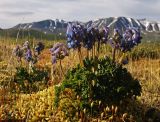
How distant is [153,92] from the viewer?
1012 centimetres

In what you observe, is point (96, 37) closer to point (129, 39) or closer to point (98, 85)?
point (129, 39)

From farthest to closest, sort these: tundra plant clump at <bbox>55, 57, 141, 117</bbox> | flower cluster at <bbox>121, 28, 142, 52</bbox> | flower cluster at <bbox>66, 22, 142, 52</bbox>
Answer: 1. flower cluster at <bbox>121, 28, 142, 52</bbox>
2. flower cluster at <bbox>66, 22, 142, 52</bbox>
3. tundra plant clump at <bbox>55, 57, 141, 117</bbox>

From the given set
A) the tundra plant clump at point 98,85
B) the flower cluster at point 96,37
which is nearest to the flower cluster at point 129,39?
the flower cluster at point 96,37

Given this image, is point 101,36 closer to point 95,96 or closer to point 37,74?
point 95,96

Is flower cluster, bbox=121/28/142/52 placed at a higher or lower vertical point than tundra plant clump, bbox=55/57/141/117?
higher

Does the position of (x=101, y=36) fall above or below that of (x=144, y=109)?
above

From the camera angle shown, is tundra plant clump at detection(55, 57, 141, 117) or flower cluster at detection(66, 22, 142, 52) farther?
flower cluster at detection(66, 22, 142, 52)

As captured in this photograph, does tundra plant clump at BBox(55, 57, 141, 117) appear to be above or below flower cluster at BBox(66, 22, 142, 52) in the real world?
below

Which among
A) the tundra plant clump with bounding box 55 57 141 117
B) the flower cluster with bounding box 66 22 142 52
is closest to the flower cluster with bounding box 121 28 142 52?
the flower cluster with bounding box 66 22 142 52

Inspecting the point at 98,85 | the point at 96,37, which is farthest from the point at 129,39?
the point at 98,85

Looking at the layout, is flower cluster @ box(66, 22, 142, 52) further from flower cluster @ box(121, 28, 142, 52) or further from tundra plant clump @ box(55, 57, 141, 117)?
tundra plant clump @ box(55, 57, 141, 117)

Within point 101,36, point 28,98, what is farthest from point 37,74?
point 101,36

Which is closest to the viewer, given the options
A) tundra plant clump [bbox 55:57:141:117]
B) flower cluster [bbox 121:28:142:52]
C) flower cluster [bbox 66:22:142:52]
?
tundra plant clump [bbox 55:57:141:117]

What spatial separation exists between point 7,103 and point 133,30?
8.91ft
